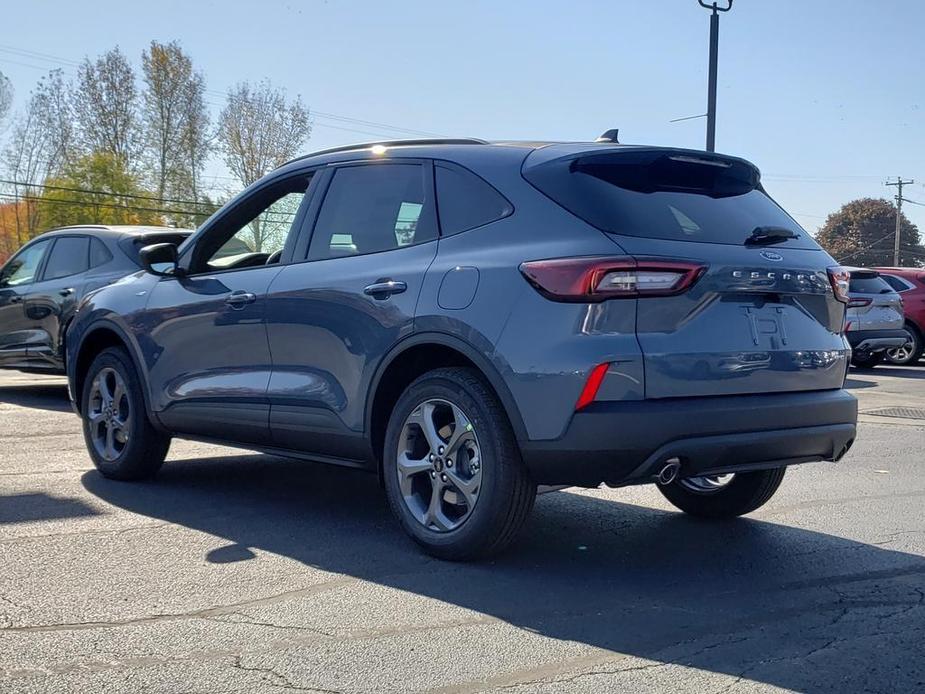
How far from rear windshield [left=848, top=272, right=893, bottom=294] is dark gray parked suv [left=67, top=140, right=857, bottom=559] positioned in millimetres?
13554

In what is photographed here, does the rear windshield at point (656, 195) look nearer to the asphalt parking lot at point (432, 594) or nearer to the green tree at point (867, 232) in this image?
the asphalt parking lot at point (432, 594)

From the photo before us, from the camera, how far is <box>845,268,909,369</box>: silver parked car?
17922mm

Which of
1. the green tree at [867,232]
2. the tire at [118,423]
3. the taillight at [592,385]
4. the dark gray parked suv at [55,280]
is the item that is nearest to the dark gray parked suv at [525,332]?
the taillight at [592,385]

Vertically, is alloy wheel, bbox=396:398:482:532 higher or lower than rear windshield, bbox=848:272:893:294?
lower

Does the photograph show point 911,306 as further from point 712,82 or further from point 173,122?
point 173,122

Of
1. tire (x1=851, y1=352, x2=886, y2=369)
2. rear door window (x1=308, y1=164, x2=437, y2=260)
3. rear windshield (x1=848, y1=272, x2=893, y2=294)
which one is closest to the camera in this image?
rear door window (x1=308, y1=164, x2=437, y2=260)

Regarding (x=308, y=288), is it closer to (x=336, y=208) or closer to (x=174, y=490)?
(x=336, y=208)

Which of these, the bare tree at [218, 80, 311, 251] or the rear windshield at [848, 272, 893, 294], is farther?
the bare tree at [218, 80, 311, 251]

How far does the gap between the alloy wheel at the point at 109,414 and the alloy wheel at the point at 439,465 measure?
2346 millimetres

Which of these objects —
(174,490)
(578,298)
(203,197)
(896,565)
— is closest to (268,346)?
(174,490)

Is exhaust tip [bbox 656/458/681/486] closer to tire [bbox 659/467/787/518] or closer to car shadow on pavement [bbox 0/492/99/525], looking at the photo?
tire [bbox 659/467/787/518]

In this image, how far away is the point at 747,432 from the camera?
174 inches

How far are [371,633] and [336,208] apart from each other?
96.3 inches

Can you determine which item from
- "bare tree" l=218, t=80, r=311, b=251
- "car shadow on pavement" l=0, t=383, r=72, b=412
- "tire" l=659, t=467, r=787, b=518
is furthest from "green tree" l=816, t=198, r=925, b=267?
"tire" l=659, t=467, r=787, b=518
